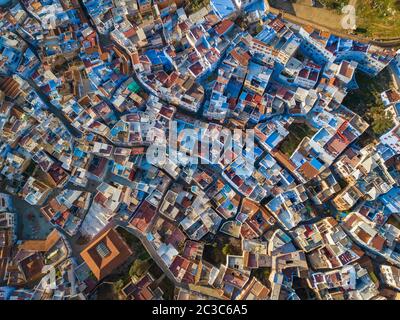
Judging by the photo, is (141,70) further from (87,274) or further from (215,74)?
(87,274)

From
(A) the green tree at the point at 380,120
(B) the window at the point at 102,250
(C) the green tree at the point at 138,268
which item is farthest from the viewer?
(A) the green tree at the point at 380,120

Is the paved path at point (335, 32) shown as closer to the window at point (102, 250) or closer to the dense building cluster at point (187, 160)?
the dense building cluster at point (187, 160)

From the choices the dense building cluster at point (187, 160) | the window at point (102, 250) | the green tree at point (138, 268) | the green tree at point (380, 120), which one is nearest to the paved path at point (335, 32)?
the dense building cluster at point (187, 160)

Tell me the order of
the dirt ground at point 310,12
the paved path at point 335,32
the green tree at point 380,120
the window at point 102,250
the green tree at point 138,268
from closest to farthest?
1. the window at point 102,250
2. the green tree at point 138,268
3. the green tree at point 380,120
4. the paved path at point 335,32
5. the dirt ground at point 310,12

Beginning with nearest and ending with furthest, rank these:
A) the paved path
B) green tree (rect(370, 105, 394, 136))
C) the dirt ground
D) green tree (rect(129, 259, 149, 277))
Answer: green tree (rect(129, 259, 149, 277)) → green tree (rect(370, 105, 394, 136)) → the paved path → the dirt ground

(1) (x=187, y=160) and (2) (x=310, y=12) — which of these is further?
(2) (x=310, y=12)

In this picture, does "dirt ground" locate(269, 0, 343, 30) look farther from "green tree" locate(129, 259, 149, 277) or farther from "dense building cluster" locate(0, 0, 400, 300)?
"green tree" locate(129, 259, 149, 277)

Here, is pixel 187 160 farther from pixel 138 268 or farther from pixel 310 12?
pixel 310 12

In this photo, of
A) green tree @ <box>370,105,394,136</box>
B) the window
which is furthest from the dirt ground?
the window

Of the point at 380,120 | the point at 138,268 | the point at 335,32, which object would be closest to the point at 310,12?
the point at 335,32
